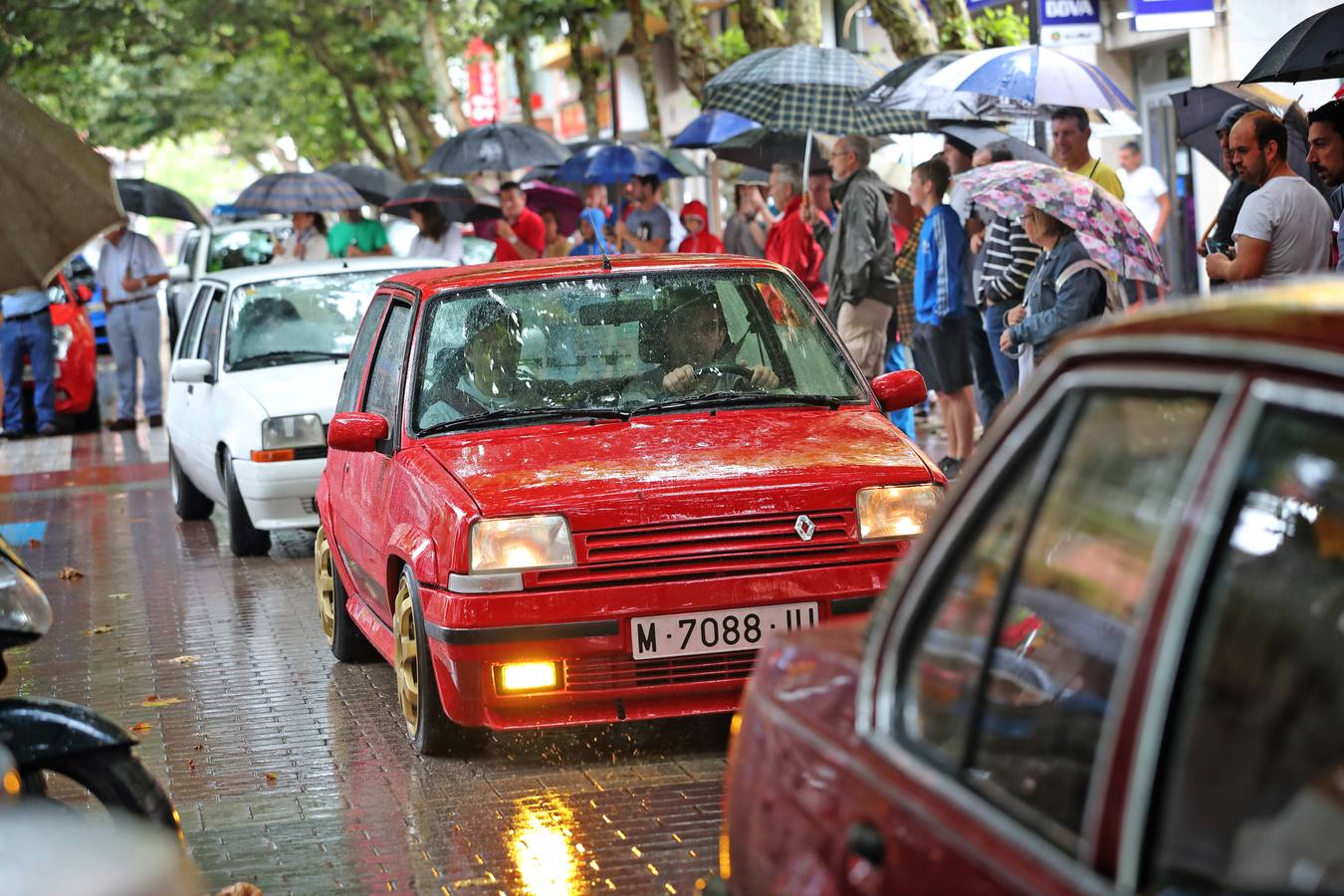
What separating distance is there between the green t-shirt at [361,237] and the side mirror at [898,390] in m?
13.7

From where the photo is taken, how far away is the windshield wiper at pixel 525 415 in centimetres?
718

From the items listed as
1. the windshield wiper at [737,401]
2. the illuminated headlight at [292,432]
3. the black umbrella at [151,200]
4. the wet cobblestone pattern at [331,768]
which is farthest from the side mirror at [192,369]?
the black umbrella at [151,200]

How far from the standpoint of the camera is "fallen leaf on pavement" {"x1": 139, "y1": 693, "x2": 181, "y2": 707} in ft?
26.3

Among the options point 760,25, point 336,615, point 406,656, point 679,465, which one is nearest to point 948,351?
point 336,615

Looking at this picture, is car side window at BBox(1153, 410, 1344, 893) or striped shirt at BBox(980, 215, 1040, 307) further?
striped shirt at BBox(980, 215, 1040, 307)

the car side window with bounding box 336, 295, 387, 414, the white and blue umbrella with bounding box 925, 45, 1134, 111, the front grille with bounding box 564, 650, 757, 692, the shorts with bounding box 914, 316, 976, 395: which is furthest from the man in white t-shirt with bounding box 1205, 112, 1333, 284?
the shorts with bounding box 914, 316, 976, 395

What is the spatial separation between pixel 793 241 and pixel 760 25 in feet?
21.3

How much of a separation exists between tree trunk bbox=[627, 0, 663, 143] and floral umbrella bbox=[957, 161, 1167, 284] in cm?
1743

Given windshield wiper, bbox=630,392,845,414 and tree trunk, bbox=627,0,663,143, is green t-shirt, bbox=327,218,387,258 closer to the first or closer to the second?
tree trunk, bbox=627,0,663,143

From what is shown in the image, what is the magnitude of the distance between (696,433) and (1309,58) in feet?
13.3

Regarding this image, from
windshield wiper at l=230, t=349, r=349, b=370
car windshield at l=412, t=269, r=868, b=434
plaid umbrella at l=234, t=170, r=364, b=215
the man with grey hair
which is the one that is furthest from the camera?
plaid umbrella at l=234, t=170, r=364, b=215

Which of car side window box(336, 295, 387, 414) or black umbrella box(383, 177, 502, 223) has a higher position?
black umbrella box(383, 177, 502, 223)

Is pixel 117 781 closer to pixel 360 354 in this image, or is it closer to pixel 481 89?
pixel 360 354

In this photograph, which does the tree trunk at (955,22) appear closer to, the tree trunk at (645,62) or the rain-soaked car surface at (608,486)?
the rain-soaked car surface at (608,486)
